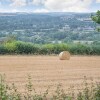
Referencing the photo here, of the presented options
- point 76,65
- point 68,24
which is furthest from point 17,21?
point 76,65

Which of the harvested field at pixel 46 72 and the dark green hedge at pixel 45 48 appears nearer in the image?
the harvested field at pixel 46 72

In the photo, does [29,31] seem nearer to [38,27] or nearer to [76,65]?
[38,27]

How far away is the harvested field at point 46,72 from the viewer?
39.8ft

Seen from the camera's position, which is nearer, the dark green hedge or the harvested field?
the harvested field

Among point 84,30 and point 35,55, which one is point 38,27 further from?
point 35,55

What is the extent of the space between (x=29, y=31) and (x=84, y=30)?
5.10m

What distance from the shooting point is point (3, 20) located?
1499 inches

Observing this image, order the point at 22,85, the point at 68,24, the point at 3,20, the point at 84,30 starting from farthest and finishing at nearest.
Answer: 1. the point at 3,20
2. the point at 68,24
3. the point at 84,30
4. the point at 22,85

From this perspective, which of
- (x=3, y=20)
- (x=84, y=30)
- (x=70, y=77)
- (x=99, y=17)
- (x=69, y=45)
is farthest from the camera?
(x=3, y=20)

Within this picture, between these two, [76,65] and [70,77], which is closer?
[70,77]

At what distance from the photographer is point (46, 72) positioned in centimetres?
1526

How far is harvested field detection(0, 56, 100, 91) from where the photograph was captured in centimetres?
1213

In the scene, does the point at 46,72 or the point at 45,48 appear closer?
the point at 46,72

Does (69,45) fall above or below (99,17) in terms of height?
below
